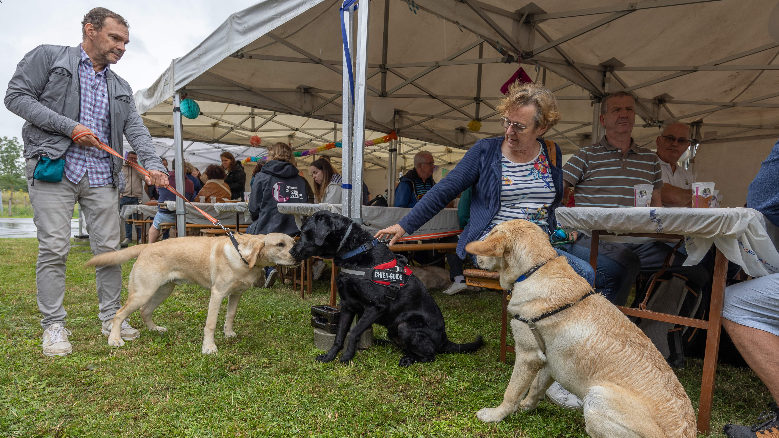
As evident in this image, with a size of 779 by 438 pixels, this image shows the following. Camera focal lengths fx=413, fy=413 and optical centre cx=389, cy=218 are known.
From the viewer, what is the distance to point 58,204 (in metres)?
2.96

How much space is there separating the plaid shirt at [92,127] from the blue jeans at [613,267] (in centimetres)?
349

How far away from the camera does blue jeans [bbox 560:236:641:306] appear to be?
289cm

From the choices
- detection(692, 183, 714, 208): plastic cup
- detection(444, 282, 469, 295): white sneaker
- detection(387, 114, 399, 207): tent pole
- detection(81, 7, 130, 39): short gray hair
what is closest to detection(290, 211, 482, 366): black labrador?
detection(692, 183, 714, 208): plastic cup

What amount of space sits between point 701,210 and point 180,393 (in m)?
2.92

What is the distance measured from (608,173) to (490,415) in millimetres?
2262

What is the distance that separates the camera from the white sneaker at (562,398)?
238 cm

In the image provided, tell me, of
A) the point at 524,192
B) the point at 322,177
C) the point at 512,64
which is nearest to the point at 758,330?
the point at 524,192

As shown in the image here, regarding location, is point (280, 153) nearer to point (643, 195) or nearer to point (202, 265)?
point (202, 265)

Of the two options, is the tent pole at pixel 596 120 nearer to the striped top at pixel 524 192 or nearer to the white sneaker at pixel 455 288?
the white sneaker at pixel 455 288

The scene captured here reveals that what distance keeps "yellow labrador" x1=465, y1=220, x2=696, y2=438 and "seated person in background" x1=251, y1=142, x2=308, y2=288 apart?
12.8ft

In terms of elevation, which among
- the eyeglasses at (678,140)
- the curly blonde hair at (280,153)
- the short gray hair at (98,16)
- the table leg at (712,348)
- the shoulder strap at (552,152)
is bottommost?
the table leg at (712,348)

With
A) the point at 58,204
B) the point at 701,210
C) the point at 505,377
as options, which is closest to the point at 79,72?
the point at 58,204

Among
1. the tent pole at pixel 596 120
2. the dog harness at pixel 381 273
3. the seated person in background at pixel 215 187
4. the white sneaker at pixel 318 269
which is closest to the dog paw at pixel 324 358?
the dog harness at pixel 381 273

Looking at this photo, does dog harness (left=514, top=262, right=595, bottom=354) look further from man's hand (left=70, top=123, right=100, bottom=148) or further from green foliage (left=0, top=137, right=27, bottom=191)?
green foliage (left=0, top=137, right=27, bottom=191)
